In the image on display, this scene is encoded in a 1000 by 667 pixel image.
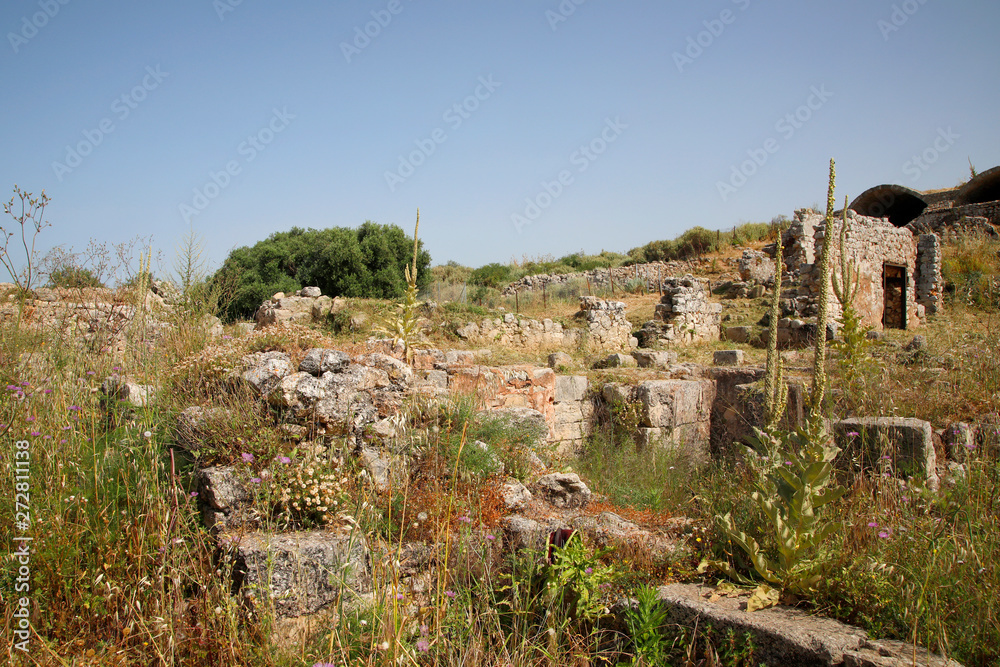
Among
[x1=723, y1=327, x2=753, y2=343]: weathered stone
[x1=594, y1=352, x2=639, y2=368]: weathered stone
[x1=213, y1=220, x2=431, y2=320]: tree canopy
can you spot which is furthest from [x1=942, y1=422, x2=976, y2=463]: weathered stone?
[x1=213, y1=220, x2=431, y2=320]: tree canopy

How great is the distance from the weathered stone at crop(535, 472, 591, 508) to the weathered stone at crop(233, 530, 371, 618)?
1969 mm

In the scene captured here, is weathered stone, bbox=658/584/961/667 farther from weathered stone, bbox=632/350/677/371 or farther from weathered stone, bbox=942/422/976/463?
weathered stone, bbox=632/350/677/371

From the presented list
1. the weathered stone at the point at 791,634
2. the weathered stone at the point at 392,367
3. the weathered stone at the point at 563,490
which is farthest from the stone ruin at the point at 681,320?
the weathered stone at the point at 791,634

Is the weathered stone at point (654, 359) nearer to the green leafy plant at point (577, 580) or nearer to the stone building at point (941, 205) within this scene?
the green leafy plant at point (577, 580)

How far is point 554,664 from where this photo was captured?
274 centimetres

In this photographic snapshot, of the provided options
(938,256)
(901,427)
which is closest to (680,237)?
(938,256)

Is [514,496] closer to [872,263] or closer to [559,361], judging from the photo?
[559,361]

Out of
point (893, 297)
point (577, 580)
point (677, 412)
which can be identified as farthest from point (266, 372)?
point (893, 297)

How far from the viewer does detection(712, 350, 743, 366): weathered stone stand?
10.9 metres

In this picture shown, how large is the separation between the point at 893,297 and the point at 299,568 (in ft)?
55.7

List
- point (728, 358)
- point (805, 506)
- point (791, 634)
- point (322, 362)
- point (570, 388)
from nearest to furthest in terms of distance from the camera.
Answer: point (791, 634) → point (805, 506) → point (322, 362) → point (570, 388) → point (728, 358)

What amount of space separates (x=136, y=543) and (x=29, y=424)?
3.78 ft

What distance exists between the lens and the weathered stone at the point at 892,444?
177 inches

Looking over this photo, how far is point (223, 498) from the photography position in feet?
11.3
